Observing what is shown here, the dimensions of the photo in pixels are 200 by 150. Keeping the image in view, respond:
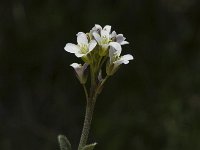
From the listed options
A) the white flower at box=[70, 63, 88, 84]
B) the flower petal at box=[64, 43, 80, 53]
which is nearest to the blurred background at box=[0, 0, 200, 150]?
the flower petal at box=[64, 43, 80, 53]

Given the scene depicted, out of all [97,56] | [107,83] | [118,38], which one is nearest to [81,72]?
[97,56]

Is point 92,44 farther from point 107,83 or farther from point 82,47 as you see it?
point 107,83

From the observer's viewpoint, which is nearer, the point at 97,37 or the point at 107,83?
the point at 97,37

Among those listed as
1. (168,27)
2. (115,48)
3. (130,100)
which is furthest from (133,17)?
(115,48)

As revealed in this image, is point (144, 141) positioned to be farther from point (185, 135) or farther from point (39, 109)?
point (39, 109)

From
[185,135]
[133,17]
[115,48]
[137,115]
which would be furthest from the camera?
[133,17]

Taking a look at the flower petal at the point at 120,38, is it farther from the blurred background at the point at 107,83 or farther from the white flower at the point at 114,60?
the blurred background at the point at 107,83

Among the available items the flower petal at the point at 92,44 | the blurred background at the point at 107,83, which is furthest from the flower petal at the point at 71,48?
the blurred background at the point at 107,83

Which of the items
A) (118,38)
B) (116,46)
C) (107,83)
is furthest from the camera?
(107,83)
